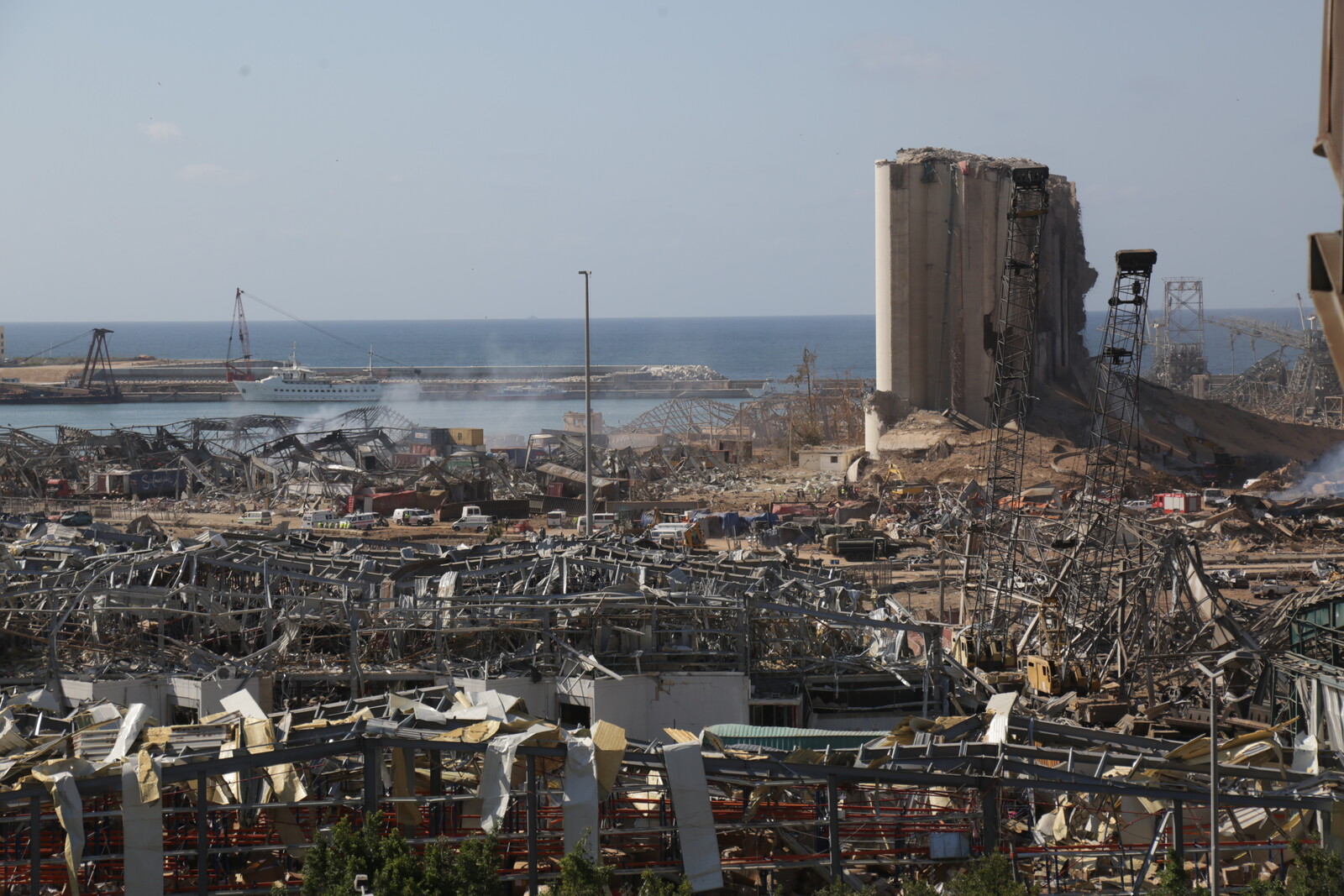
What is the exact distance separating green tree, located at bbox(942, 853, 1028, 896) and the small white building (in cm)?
4939

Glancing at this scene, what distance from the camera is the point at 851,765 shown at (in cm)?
1259

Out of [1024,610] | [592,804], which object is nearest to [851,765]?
[592,804]

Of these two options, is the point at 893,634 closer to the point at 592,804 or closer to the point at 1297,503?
the point at 592,804

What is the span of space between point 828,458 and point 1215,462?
54.7ft

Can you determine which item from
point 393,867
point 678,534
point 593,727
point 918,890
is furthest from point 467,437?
point 918,890

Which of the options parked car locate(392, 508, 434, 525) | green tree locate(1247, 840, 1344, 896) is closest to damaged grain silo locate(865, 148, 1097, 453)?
parked car locate(392, 508, 434, 525)

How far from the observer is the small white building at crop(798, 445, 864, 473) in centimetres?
6141

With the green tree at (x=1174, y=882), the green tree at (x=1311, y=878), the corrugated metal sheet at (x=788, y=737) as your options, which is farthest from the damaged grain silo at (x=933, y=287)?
the green tree at (x=1174, y=882)

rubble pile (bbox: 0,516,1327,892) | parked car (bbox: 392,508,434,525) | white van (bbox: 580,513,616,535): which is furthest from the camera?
parked car (bbox: 392,508,434,525)

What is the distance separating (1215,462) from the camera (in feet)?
196

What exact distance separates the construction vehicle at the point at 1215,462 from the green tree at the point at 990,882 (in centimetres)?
4901

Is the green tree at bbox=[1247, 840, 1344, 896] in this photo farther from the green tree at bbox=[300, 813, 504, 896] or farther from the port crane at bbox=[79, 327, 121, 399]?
the port crane at bbox=[79, 327, 121, 399]

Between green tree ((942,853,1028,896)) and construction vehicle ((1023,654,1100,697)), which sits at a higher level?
green tree ((942,853,1028,896))

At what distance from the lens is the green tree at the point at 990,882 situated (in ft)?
34.8
